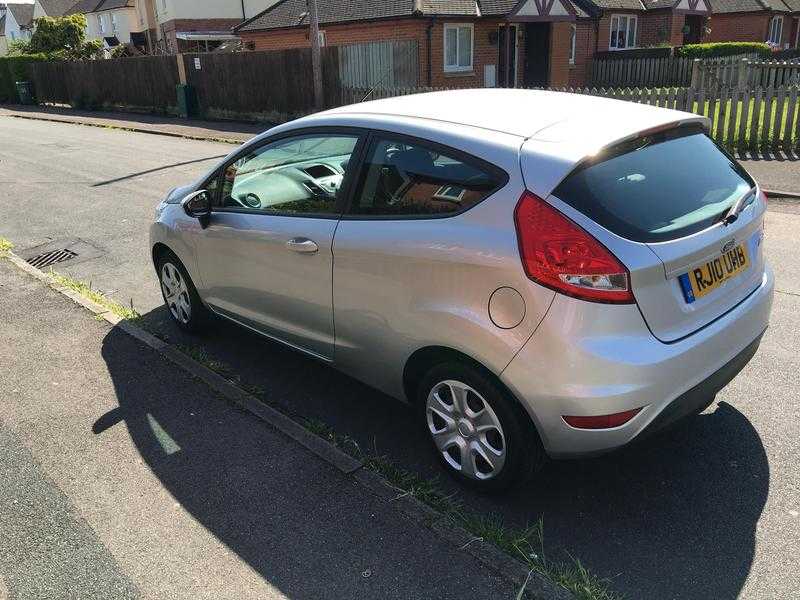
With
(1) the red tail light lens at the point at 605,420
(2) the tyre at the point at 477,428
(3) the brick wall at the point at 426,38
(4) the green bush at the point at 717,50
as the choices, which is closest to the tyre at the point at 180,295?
(2) the tyre at the point at 477,428

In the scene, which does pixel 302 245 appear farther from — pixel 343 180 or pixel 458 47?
pixel 458 47

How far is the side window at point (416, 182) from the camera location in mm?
2904

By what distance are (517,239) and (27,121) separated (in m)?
27.8

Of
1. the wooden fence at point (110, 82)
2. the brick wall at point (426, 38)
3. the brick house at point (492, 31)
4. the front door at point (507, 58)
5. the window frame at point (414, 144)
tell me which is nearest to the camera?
the window frame at point (414, 144)

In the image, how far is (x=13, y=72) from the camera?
34.5m

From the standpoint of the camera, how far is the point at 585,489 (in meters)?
3.19

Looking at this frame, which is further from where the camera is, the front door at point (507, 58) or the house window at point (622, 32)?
the house window at point (622, 32)

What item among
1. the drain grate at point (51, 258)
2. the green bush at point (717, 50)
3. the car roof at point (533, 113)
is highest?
the green bush at point (717, 50)

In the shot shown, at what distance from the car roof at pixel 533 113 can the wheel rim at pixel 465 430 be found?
117cm

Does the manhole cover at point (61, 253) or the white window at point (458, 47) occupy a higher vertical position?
the white window at point (458, 47)

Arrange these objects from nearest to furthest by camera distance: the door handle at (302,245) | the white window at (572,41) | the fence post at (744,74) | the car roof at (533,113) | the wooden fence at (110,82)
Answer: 1. the car roof at (533,113)
2. the door handle at (302,245)
3. the fence post at (744,74)
4. the wooden fence at (110,82)
5. the white window at (572,41)

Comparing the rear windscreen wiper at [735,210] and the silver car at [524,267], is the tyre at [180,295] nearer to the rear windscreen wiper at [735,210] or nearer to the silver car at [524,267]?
the silver car at [524,267]

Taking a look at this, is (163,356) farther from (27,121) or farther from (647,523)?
(27,121)

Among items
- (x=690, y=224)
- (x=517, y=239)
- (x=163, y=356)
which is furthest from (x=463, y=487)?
(x=163, y=356)
